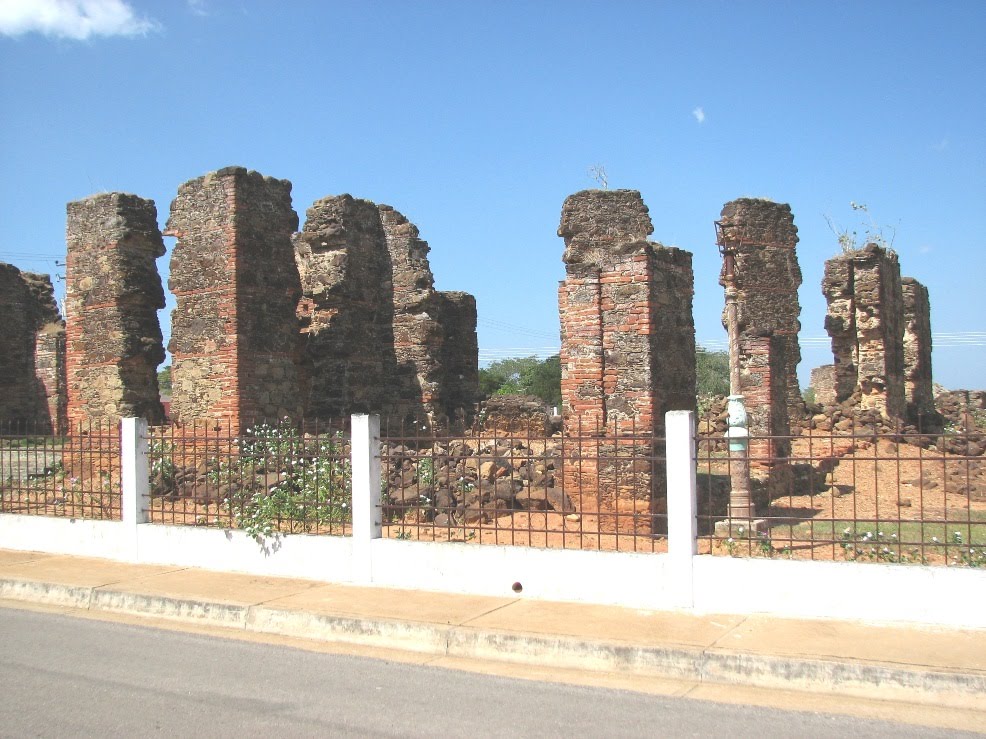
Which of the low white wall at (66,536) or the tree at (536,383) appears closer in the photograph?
the low white wall at (66,536)

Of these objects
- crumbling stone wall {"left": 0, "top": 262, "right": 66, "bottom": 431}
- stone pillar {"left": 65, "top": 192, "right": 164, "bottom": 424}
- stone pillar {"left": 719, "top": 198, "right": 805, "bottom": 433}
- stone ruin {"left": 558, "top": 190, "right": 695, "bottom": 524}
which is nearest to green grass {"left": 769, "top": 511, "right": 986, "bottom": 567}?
stone ruin {"left": 558, "top": 190, "right": 695, "bottom": 524}

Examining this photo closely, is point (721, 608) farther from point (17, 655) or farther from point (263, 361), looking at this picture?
point (263, 361)

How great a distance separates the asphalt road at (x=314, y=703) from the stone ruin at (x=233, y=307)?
734cm

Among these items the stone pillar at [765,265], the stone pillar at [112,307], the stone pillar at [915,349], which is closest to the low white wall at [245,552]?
the stone pillar at [112,307]

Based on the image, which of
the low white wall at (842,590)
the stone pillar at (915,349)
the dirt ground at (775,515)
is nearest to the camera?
the low white wall at (842,590)

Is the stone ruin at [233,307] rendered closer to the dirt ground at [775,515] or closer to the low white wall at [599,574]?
the dirt ground at [775,515]

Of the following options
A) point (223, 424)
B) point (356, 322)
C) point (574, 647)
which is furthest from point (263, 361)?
point (574, 647)

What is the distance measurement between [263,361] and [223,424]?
48.0 inches

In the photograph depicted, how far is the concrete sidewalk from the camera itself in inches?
227

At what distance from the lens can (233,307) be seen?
45.5 feet

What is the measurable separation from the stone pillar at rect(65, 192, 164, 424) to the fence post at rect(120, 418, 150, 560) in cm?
452

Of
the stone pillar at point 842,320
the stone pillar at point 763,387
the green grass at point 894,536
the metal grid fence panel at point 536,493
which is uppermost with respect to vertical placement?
the stone pillar at point 842,320

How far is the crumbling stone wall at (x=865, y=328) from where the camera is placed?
20859 mm

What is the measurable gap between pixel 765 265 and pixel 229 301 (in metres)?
9.94
